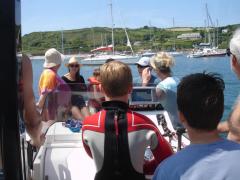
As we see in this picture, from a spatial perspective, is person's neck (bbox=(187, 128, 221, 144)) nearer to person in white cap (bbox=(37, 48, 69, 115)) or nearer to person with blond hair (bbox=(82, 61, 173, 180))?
person with blond hair (bbox=(82, 61, 173, 180))

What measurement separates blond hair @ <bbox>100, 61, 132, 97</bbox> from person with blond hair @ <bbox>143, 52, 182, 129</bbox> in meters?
1.87

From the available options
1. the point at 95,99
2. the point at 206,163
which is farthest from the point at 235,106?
the point at 95,99

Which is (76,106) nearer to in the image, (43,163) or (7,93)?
(43,163)

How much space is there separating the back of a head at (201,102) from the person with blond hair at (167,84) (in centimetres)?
236

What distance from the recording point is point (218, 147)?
1.75m

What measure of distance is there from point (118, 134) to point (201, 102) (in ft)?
2.18

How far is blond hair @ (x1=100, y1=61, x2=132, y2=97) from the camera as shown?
2398 millimetres

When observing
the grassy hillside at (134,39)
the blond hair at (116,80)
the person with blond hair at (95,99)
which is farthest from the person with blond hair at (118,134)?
the grassy hillside at (134,39)

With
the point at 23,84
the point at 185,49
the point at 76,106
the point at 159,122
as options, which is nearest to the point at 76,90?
the point at 76,106

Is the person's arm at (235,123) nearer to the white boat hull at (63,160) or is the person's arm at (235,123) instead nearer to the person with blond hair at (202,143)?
the person with blond hair at (202,143)

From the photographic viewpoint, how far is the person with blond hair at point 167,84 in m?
4.29

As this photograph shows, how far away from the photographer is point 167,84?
4.32 meters

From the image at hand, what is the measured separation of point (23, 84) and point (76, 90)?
2.24m

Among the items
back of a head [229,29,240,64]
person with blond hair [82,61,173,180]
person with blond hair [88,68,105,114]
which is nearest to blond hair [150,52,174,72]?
person with blond hair [88,68,105,114]
